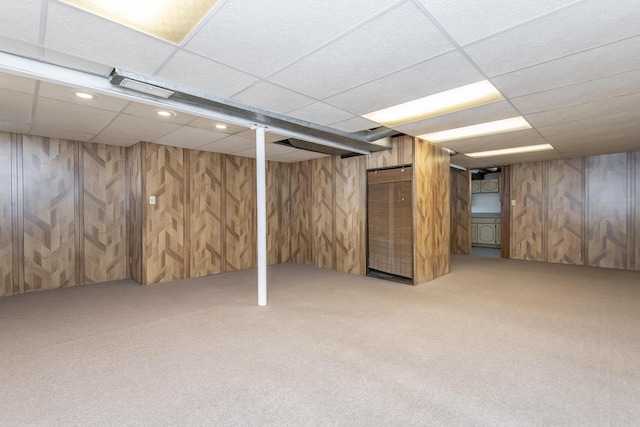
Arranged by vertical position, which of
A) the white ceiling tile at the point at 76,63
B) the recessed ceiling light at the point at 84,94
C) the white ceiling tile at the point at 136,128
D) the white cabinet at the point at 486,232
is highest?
the white ceiling tile at the point at 76,63

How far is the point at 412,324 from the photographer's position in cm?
329

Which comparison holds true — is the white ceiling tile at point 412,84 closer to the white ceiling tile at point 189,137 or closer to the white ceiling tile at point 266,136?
the white ceiling tile at point 266,136

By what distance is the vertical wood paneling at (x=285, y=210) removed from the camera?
7.35m

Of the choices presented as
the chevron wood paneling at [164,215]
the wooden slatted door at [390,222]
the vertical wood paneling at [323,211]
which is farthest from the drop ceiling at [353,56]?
the vertical wood paneling at [323,211]

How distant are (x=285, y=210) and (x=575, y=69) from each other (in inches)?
231

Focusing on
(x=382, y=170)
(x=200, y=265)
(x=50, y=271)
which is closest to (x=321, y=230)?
(x=382, y=170)

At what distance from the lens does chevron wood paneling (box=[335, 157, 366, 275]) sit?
5855 mm

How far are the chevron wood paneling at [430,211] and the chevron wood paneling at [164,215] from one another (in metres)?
4.29

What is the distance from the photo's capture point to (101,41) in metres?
2.15

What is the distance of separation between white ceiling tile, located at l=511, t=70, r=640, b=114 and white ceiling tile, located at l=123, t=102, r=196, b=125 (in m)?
3.84

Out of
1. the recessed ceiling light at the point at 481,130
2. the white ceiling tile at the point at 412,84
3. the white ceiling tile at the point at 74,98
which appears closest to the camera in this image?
the white ceiling tile at the point at 412,84

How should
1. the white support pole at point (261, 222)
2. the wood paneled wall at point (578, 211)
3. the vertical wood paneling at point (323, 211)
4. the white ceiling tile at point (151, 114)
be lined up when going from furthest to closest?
the vertical wood paneling at point (323, 211) < the wood paneled wall at point (578, 211) < the white support pole at point (261, 222) < the white ceiling tile at point (151, 114)

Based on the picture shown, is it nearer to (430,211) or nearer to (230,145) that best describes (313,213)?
(230,145)

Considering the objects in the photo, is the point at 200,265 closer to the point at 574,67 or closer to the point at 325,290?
the point at 325,290
